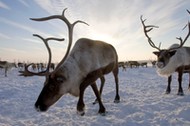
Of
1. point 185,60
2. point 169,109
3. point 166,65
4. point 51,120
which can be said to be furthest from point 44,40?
point 185,60

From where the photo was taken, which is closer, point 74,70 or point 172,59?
point 74,70

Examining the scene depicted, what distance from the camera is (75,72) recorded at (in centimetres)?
441

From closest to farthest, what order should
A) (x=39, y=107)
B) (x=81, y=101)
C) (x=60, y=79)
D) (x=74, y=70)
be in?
(x=39, y=107) < (x=60, y=79) < (x=74, y=70) < (x=81, y=101)

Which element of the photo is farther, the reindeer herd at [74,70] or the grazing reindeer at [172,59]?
the grazing reindeer at [172,59]

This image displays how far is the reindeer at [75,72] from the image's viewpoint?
4.08 meters

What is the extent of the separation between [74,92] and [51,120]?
33.1 inches

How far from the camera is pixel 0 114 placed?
233 inches

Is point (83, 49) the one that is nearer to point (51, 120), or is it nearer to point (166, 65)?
point (51, 120)

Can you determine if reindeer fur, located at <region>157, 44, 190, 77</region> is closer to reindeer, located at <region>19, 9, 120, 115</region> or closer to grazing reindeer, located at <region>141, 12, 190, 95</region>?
grazing reindeer, located at <region>141, 12, 190, 95</region>

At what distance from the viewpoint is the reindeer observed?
13.4 ft

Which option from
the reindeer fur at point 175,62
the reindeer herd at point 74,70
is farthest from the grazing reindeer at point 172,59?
the reindeer herd at point 74,70

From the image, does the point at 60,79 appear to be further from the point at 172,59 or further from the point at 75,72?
the point at 172,59

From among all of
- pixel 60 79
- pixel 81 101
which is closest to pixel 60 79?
pixel 60 79

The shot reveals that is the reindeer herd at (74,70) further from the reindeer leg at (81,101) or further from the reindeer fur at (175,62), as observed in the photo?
the reindeer fur at (175,62)
